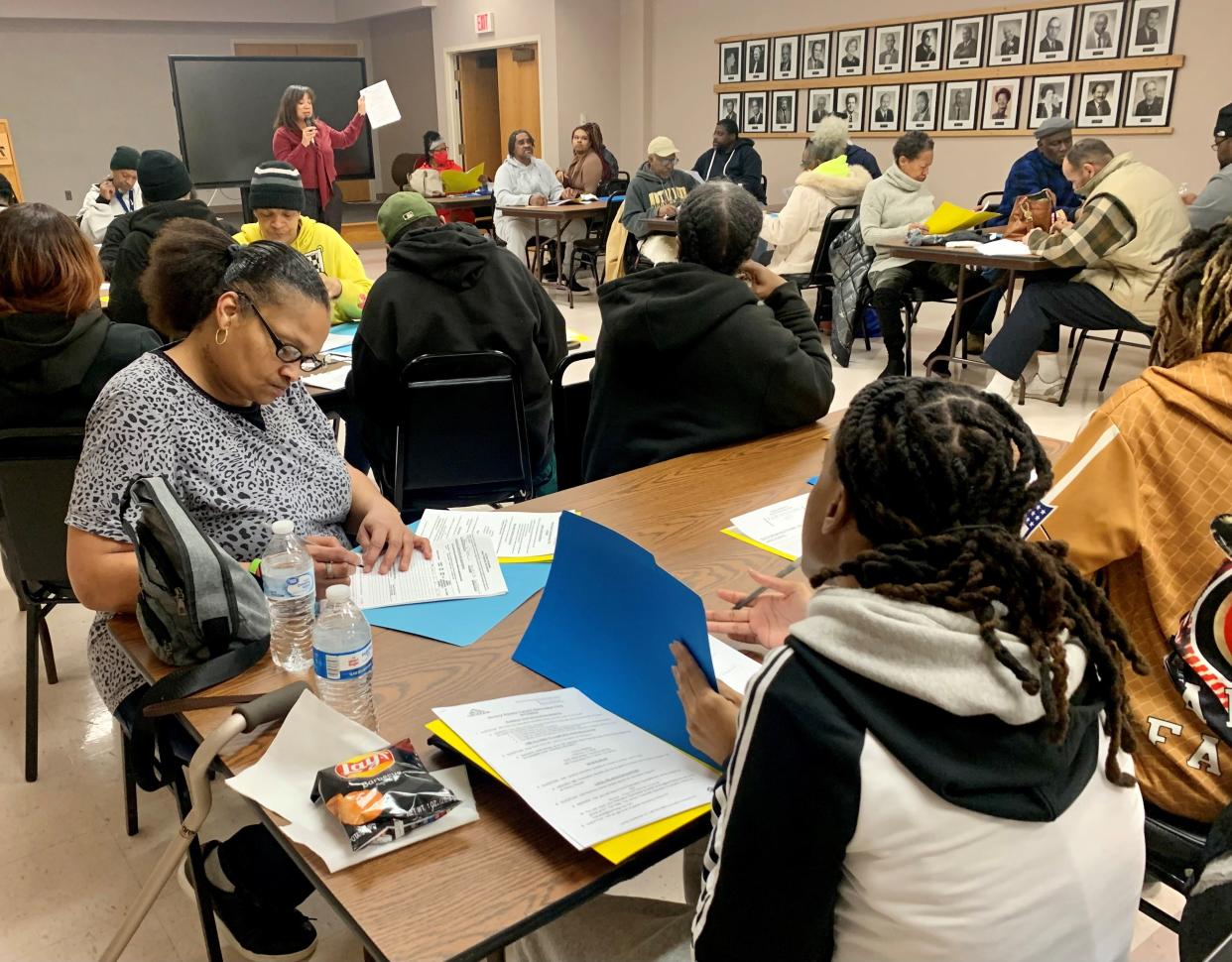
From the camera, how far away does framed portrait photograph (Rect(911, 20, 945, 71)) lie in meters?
7.59

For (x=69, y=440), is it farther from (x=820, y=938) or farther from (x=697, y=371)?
(x=820, y=938)

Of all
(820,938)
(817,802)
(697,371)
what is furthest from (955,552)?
(697,371)

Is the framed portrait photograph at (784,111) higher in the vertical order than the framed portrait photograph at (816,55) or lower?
lower

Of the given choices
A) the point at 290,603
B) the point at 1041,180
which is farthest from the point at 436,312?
the point at 1041,180

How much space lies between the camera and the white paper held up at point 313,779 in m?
0.95

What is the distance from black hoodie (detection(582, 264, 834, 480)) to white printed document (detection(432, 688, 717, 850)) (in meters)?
1.08

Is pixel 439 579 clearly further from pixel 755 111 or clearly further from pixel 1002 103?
pixel 755 111

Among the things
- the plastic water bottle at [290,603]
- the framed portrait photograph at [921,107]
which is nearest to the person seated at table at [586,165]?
the framed portrait photograph at [921,107]

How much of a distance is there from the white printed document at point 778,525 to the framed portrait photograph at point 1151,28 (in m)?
6.46

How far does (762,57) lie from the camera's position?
28.8 ft

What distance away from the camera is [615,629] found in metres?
1.16

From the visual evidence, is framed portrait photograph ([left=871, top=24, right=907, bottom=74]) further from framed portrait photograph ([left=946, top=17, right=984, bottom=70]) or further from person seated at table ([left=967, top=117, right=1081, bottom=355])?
person seated at table ([left=967, top=117, right=1081, bottom=355])

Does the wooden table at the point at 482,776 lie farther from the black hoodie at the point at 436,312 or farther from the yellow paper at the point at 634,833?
the black hoodie at the point at 436,312

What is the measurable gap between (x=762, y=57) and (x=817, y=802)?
9171mm
